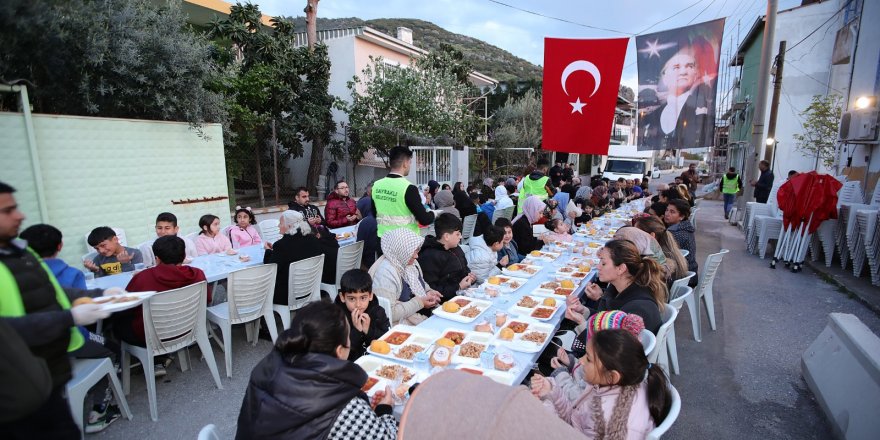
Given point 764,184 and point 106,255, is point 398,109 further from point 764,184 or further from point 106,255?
point 764,184

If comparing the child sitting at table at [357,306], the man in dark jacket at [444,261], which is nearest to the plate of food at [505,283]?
the man in dark jacket at [444,261]

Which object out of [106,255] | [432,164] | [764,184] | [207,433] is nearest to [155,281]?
[106,255]

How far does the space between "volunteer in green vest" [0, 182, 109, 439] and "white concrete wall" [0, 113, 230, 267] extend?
16.9ft

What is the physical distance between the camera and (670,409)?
201 centimetres

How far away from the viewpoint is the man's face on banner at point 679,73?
633 cm

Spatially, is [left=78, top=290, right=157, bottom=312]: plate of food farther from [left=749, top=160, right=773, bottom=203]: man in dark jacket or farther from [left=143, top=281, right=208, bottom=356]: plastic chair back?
[left=749, top=160, right=773, bottom=203]: man in dark jacket

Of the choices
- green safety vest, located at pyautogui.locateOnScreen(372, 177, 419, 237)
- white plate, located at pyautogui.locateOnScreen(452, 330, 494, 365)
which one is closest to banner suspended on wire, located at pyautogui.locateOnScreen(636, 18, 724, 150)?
green safety vest, located at pyautogui.locateOnScreen(372, 177, 419, 237)

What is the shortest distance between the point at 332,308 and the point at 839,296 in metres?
7.56

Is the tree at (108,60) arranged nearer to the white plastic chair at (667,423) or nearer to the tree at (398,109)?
the tree at (398,109)

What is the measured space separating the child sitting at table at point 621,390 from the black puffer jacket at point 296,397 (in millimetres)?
1117

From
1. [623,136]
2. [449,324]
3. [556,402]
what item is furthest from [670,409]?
[623,136]

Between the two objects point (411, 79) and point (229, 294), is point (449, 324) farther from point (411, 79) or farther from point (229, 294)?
point (411, 79)

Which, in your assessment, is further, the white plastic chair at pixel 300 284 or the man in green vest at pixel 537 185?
the man in green vest at pixel 537 185

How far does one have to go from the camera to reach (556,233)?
20.9ft
